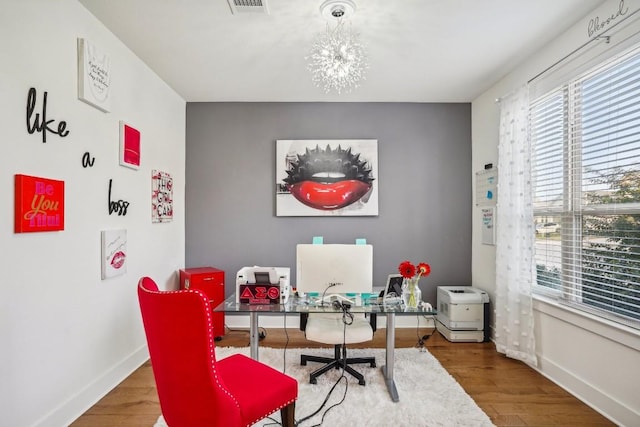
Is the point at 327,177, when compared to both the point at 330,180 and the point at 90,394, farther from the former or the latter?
the point at 90,394

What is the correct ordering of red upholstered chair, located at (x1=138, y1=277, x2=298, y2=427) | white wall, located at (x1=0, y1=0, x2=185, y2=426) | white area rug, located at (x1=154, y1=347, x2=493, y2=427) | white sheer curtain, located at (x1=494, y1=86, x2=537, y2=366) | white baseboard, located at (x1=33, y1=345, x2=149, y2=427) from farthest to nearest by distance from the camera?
white sheer curtain, located at (x1=494, y1=86, x2=537, y2=366) → white area rug, located at (x1=154, y1=347, x2=493, y2=427) → white baseboard, located at (x1=33, y1=345, x2=149, y2=427) → white wall, located at (x1=0, y1=0, x2=185, y2=426) → red upholstered chair, located at (x1=138, y1=277, x2=298, y2=427)

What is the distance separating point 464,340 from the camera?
10.8 ft

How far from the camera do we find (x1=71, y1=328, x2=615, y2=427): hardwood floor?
2.03 meters

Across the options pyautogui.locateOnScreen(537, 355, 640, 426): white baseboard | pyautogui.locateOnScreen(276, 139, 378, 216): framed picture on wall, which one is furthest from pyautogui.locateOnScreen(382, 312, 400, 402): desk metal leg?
pyautogui.locateOnScreen(276, 139, 378, 216): framed picture on wall

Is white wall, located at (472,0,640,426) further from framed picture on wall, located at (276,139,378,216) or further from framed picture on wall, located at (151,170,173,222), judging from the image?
framed picture on wall, located at (151,170,173,222)

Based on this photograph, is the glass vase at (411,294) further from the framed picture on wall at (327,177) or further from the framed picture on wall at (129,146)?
the framed picture on wall at (129,146)

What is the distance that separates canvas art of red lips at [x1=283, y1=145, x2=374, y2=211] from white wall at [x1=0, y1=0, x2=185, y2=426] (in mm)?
1586

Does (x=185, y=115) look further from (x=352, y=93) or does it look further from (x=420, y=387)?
(x=420, y=387)

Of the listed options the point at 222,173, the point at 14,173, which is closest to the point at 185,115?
the point at 222,173

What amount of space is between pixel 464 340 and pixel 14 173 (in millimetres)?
3801

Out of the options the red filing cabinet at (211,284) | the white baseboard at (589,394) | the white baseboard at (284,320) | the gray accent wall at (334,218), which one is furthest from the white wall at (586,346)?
the red filing cabinet at (211,284)

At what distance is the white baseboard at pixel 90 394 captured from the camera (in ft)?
6.16

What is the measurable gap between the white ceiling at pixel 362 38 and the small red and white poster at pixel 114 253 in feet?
5.00

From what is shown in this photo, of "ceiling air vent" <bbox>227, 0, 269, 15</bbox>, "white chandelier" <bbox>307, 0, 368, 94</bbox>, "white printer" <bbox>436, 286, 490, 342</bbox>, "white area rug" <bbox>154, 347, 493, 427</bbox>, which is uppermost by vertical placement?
"ceiling air vent" <bbox>227, 0, 269, 15</bbox>
